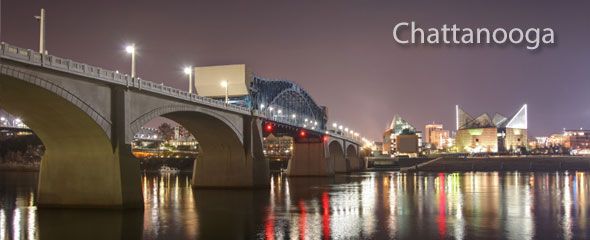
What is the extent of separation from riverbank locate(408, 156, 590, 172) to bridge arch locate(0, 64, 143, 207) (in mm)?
121396

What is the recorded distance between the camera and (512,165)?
160 meters

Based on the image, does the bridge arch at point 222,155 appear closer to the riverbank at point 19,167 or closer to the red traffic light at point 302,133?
the red traffic light at point 302,133

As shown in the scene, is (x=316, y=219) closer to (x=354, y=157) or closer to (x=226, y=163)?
(x=226, y=163)

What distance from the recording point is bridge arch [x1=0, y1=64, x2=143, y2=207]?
42.7 meters

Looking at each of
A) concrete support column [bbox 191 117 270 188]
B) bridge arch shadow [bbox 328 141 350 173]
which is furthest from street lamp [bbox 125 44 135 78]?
bridge arch shadow [bbox 328 141 350 173]

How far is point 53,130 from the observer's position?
145 ft

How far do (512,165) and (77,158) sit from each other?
137907 millimetres

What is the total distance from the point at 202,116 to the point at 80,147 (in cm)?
2256

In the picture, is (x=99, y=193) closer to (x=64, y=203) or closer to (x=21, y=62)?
(x=64, y=203)

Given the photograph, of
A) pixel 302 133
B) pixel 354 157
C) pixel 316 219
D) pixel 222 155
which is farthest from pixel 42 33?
pixel 354 157

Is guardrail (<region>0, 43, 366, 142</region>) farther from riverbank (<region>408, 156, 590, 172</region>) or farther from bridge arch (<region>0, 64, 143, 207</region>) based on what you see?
riverbank (<region>408, 156, 590, 172</region>)

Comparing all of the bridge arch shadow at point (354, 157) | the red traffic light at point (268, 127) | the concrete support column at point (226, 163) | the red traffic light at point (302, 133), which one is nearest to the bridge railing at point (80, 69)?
the concrete support column at point (226, 163)

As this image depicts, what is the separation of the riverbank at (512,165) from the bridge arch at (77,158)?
121m

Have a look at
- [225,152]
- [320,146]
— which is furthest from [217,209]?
[320,146]
